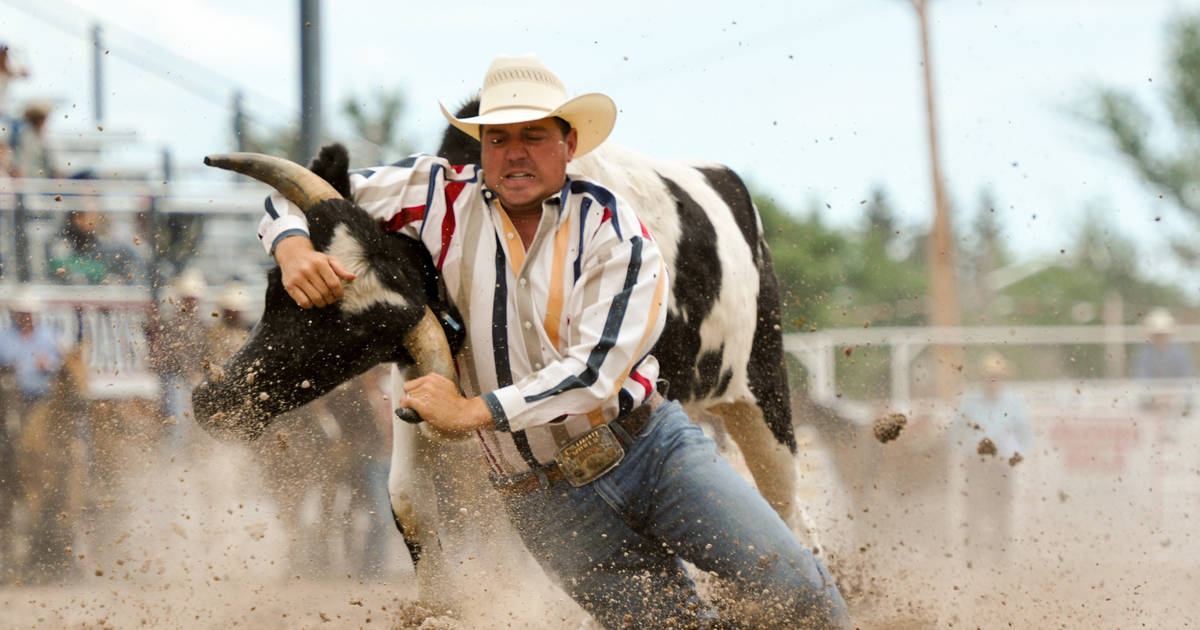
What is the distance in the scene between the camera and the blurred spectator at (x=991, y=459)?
856cm

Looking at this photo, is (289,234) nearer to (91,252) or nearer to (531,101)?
(531,101)

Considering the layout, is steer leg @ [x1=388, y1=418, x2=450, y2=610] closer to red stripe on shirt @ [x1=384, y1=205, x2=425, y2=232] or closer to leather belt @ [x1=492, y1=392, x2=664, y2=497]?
leather belt @ [x1=492, y1=392, x2=664, y2=497]

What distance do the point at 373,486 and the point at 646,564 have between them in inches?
142

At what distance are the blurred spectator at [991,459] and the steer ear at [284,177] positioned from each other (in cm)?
569

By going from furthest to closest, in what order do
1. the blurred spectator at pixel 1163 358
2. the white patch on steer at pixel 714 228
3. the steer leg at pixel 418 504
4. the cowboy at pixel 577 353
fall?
the blurred spectator at pixel 1163 358 < the white patch on steer at pixel 714 228 < the steer leg at pixel 418 504 < the cowboy at pixel 577 353

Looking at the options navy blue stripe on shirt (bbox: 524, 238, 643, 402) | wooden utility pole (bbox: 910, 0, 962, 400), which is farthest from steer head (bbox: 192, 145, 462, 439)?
wooden utility pole (bbox: 910, 0, 962, 400)

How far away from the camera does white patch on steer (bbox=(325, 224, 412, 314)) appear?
3.20 metres

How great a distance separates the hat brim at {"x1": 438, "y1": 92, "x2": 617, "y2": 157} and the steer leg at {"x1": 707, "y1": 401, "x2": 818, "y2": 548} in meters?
2.11

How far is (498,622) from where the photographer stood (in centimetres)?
477

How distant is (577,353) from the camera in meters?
2.96

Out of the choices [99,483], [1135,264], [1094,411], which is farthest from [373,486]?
[1135,264]

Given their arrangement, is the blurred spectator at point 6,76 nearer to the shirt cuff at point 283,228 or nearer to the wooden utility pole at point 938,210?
the shirt cuff at point 283,228

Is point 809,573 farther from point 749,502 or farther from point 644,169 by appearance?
point 644,169

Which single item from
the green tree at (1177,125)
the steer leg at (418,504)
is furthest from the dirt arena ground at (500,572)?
the green tree at (1177,125)
